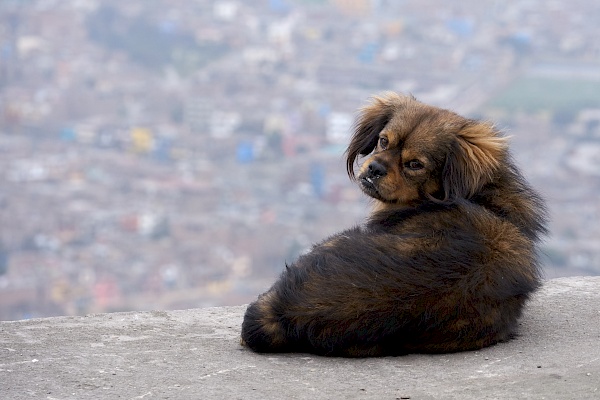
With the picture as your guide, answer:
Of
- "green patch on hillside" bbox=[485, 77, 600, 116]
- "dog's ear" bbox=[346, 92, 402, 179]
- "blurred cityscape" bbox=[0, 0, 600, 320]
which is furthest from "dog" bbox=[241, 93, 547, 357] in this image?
"green patch on hillside" bbox=[485, 77, 600, 116]

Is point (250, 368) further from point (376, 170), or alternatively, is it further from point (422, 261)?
point (376, 170)

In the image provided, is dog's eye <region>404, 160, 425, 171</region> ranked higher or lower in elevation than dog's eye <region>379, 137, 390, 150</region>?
lower

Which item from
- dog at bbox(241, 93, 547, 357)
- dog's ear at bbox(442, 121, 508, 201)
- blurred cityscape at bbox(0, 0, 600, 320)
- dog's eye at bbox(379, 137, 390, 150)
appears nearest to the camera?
dog at bbox(241, 93, 547, 357)

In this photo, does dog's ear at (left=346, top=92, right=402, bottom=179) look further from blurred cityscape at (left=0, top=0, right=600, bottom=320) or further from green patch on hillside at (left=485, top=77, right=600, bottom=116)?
green patch on hillside at (left=485, top=77, right=600, bottom=116)

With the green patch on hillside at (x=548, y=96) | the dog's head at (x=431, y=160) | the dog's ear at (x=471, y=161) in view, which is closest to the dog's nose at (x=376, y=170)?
the dog's head at (x=431, y=160)

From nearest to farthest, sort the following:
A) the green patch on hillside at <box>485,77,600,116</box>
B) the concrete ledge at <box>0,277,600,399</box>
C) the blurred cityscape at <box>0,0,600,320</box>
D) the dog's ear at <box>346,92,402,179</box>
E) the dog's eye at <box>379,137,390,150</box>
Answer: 1. the concrete ledge at <box>0,277,600,399</box>
2. the dog's eye at <box>379,137,390,150</box>
3. the dog's ear at <box>346,92,402,179</box>
4. the blurred cityscape at <box>0,0,600,320</box>
5. the green patch on hillside at <box>485,77,600,116</box>

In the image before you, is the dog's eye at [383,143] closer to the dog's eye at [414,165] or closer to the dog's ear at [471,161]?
the dog's eye at [414,165]

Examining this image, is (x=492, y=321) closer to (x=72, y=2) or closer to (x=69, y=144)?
(x=69, y=144)

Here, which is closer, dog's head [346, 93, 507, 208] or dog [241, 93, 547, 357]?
dog [241, 93, 547, 357]

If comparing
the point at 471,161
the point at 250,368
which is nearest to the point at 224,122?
the point at 471,161

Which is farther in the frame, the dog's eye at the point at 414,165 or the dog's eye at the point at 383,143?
the dog's eye at the point at 383,143
